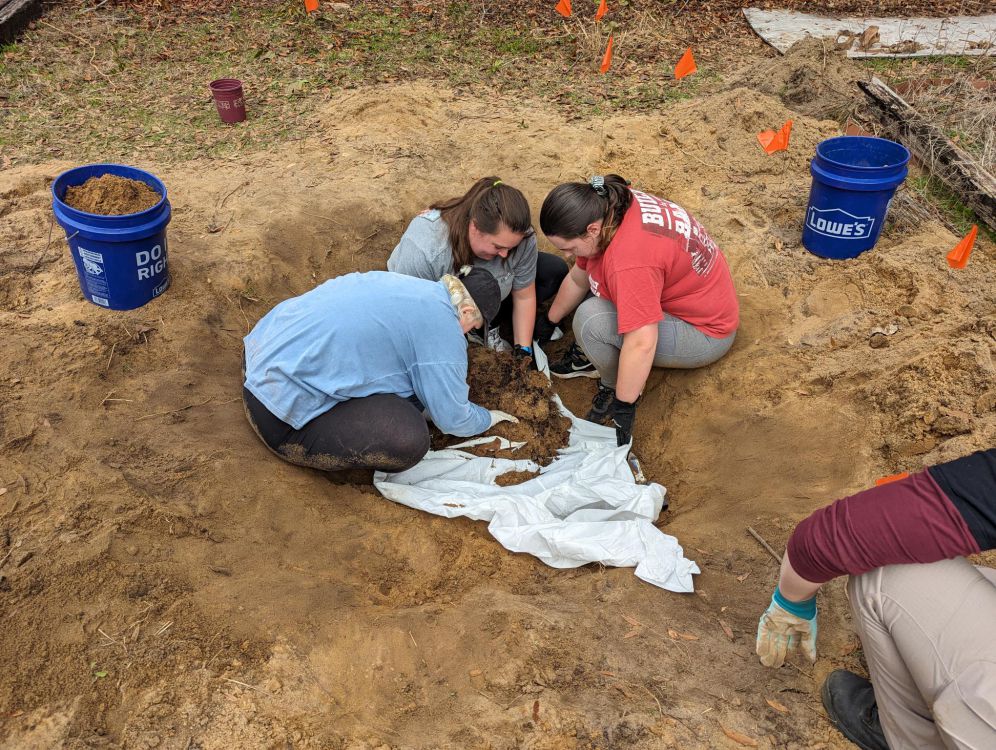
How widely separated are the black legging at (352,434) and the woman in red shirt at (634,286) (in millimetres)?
992

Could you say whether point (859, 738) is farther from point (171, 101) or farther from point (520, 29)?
point (520, 29)

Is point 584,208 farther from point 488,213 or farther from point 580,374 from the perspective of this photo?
point 580,374

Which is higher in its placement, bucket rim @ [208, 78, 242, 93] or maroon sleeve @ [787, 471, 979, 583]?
maroon sleeve @ [787, 471, 979, 583]

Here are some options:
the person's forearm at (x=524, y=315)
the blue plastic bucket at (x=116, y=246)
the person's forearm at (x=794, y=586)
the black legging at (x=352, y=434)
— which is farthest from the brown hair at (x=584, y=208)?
the blue plastic bucket at (x=116, y=246)

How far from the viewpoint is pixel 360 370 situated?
300 cm

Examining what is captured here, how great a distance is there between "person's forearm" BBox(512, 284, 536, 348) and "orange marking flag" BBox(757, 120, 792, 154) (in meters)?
2.18

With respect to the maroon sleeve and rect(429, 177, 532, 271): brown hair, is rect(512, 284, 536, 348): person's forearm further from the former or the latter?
the maroon sleeve

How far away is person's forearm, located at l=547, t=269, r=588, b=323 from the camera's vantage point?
163 inches

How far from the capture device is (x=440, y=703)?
2.31 metres

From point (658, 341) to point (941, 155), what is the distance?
2653mm

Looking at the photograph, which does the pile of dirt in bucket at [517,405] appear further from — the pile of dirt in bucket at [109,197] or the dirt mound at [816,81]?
the dirt mound at [816,81]

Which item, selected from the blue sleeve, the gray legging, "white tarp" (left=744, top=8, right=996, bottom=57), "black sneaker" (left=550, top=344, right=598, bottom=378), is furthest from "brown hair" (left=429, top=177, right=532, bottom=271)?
"white tarp" (left=744, top=8, right=996, bottom=57)

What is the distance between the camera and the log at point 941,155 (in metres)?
4.62

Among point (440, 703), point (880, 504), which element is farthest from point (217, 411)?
point (880, 504)
